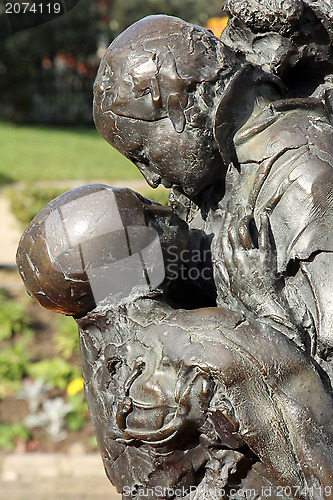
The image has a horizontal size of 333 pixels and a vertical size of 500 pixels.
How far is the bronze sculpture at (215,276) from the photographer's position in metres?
1.61

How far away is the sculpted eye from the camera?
176cm

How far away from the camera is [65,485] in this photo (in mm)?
4008

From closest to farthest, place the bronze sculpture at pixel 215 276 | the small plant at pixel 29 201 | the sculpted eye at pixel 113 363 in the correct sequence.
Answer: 1. the bronze sculpture at pixel 215 276
2. the sculpted eye at pixel 113 363
3. the small plant at pixel 29 201

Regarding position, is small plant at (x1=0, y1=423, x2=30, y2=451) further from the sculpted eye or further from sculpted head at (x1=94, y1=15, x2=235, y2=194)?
sculpted head at (x1=94, y1=15, x2=235, y2=194)

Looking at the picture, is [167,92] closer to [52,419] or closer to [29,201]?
[52,419]

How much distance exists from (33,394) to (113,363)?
2942mm

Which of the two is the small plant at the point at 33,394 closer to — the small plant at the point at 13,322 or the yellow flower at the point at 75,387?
the yellow flower at the point at 75,387

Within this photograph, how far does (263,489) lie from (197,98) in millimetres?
1127

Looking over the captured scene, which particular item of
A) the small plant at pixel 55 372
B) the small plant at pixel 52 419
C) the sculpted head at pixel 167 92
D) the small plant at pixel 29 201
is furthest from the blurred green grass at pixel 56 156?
the sculpted head at pixel 167 92

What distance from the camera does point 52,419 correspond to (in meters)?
4.32

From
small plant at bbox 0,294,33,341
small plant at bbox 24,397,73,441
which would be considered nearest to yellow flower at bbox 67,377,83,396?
small plant at bbox 24,397,73,441

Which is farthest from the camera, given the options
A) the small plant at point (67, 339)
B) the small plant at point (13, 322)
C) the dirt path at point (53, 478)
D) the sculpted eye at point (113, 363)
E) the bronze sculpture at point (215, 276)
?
the small plant at point (13, 322)

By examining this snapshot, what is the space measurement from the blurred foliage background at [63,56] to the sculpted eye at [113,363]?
1333 centimetres

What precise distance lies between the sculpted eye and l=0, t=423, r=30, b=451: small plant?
9.14 ft
